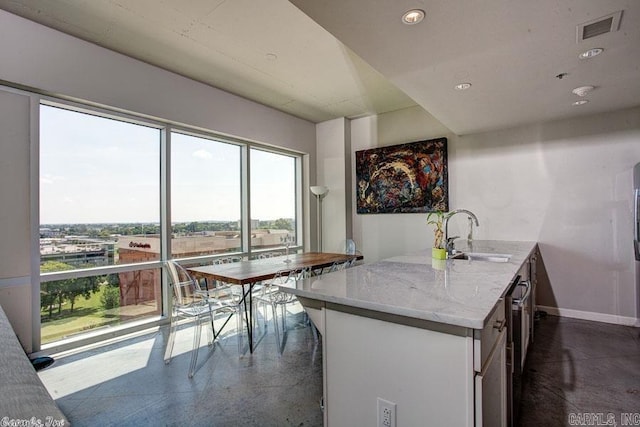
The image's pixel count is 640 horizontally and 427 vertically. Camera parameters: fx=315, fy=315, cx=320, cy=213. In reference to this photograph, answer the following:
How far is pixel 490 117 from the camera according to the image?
3.60 metres

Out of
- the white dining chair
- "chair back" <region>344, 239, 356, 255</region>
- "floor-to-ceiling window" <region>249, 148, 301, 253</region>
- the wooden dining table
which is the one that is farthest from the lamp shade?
the white dining chair

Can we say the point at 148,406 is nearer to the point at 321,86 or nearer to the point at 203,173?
Answer: the point at 203,173

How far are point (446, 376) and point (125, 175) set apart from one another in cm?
371

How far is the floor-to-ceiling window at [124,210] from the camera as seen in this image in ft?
9.91

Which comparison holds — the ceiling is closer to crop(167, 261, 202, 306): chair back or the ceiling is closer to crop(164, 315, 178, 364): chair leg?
crop(167, 261, 202, 306): chair back

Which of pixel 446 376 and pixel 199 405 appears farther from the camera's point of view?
pixel 199 405

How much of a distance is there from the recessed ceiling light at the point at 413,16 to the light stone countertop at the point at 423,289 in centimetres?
148

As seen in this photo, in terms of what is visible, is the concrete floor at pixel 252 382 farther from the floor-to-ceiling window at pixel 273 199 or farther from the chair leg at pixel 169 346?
the floor-to-ceiling window at pixel 273 199

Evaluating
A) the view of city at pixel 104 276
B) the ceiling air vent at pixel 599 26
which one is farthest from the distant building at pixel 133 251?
the ceiling air vent at pixel 599 26

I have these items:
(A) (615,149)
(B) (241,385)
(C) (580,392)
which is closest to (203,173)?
(B) (241,385)

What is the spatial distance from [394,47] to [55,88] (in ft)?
9.78

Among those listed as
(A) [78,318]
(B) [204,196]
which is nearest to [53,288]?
(A) [78,318]

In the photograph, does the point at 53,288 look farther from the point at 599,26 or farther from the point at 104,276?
the point at 599,26

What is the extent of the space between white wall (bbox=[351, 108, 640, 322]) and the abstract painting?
175 millimetres
